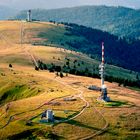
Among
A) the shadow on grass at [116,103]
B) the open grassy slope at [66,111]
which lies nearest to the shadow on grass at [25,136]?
the open grassy slope at [66,111]

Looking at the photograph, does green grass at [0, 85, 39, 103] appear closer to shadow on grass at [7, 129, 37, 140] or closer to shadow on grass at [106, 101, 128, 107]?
shadow on grass at [106, 101, 128, 107]

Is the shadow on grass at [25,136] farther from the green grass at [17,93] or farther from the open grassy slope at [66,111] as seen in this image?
the green grass at [17,93]

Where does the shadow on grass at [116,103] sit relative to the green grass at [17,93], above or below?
above

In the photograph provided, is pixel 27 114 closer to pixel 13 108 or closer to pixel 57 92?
pixel 13 108

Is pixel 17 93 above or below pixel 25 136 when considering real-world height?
above

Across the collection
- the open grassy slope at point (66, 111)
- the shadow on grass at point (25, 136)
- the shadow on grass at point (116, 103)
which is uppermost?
the shadow on grass at point (116, 103)

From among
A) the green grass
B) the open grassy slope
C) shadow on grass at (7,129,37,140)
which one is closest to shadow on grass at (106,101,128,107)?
the open grassy slope

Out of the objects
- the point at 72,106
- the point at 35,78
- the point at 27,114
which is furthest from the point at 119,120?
the point at 35,78

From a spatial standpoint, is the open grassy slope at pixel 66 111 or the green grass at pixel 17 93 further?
the green grass at pixel 17 93

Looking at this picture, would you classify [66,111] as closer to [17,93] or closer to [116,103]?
[116,103]

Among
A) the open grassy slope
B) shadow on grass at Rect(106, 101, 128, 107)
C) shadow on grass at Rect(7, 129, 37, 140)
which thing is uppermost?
shadow on grass at Rect(106, 101, 128, 107)

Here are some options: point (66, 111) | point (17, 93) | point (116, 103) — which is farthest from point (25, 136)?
point (17, 93)
